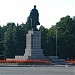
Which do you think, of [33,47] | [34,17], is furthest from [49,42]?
[33,47]

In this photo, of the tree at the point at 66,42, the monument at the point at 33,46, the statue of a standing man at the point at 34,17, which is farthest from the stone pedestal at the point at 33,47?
the tree at the point at 66,42

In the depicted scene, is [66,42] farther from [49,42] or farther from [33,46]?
[33,46]

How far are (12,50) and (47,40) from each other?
24.2ft

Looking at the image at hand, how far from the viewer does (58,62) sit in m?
51.0

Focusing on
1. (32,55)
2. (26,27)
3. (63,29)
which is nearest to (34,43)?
(32,55)

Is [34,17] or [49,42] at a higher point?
[34,17]

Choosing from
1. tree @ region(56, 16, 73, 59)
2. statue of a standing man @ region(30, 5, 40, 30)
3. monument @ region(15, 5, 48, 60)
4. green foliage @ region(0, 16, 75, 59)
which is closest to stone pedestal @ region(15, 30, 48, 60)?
monument @ region(15, 5, 48, 60)

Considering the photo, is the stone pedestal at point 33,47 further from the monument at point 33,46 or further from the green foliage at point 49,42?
the green foliage at point 49,42
